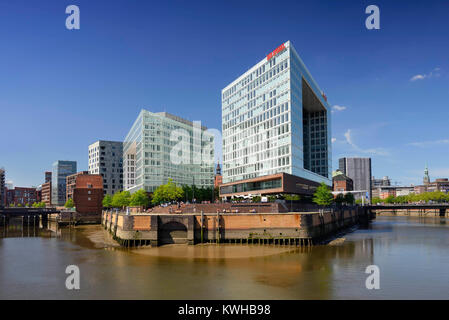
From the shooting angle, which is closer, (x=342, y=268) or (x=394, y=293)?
(x=394, y=293)

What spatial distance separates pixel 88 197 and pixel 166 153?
36.7 m

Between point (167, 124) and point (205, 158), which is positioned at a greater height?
point (167, 124)

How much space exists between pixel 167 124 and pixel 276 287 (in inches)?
4976

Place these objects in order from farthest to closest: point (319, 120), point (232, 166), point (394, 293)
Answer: point (319, 120) < point (232, 166) < point (394, 293)

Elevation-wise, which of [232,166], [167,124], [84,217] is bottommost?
[84,217]

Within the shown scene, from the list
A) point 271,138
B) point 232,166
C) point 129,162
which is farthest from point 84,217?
point 271,138

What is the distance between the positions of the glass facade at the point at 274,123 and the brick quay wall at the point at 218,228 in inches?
1724

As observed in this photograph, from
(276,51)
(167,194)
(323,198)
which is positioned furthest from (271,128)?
(167,194)

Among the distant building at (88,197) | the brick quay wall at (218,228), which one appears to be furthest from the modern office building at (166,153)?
the brick quay wall at (218,228)

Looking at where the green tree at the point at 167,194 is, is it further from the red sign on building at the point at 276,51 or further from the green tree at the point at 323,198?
the red sign on building at the point at 276,51

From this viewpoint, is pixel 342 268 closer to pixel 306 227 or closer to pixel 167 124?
pixel 306 227

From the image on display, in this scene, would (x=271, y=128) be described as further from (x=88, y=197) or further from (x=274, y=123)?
(x=88, y=197)

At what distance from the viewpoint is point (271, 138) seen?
4461 inches
